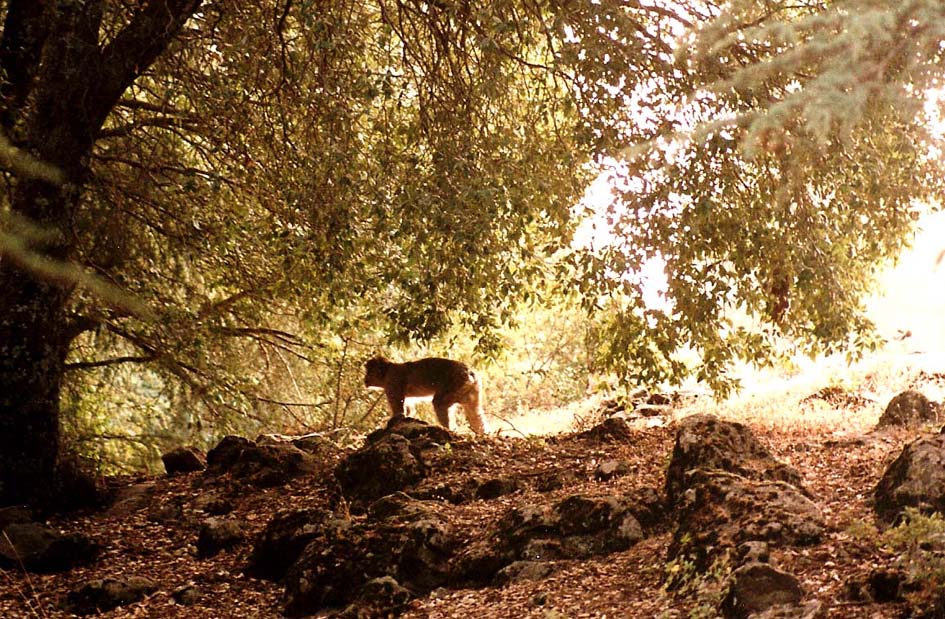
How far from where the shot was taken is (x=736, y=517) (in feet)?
19.8

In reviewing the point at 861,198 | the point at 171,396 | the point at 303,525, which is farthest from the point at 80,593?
the point at 861,198

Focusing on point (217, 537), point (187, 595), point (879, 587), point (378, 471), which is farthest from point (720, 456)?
point (217, 537)

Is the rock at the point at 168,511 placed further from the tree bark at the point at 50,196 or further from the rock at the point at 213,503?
the tree bark at the point at 50,196

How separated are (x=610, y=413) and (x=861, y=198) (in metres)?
5.38

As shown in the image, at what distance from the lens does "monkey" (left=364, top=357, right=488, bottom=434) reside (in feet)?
38.2

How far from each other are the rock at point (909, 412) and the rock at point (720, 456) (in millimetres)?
1835

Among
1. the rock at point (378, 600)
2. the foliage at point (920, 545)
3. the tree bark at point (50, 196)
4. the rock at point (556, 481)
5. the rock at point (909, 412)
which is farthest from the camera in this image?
the tree bark at point (50, 196)

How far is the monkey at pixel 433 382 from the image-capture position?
38.2 ft

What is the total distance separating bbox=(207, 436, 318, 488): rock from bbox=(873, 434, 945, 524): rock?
543 centimetres

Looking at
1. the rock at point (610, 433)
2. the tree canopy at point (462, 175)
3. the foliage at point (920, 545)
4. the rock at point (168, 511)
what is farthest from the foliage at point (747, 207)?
the rock at point (168, 511)

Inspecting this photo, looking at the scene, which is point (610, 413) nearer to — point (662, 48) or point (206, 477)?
point (206, 477)

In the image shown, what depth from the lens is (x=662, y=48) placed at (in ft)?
25.0

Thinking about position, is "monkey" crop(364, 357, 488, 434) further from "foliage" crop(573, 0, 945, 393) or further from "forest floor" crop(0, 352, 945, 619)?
"foliage" crop(573, 0, 945, 393)

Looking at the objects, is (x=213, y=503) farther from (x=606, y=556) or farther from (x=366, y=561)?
(x=606, y=556)
